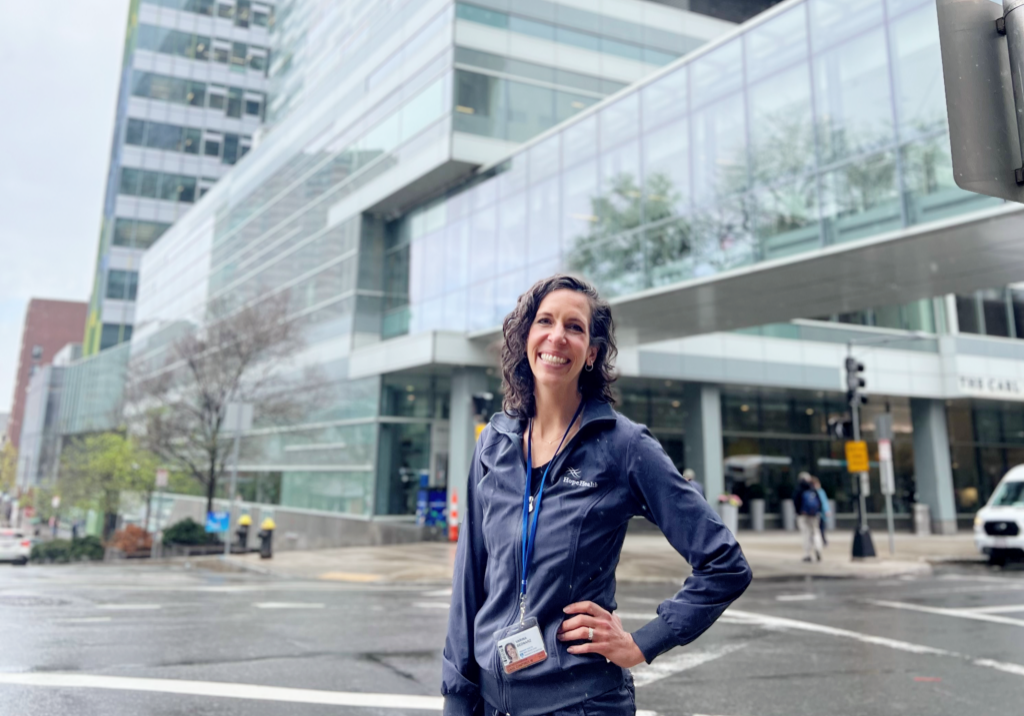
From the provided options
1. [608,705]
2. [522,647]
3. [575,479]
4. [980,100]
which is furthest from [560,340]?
[980,100]

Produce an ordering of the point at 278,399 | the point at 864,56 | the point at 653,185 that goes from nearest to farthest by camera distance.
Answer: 1. the point at 864,56
2. the point at 653,185
3. the point at 278,399

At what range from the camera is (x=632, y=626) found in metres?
8.41

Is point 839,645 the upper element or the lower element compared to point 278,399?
lower

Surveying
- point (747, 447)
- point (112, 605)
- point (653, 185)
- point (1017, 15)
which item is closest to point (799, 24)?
point (653, 185)

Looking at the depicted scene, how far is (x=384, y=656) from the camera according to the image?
6.90 m

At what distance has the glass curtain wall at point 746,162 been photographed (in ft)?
43.6


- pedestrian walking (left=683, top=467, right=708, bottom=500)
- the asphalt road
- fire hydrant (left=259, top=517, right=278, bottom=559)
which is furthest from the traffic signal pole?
fire hydrant (left=259, top=517, right=278, bottom=559)

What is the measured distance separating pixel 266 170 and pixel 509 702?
39052 mm

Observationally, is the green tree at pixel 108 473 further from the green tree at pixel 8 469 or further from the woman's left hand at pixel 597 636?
the green tree at pixel 8 469

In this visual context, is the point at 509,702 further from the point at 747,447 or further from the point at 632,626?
the point at 747,447

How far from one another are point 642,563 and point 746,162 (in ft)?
28.4

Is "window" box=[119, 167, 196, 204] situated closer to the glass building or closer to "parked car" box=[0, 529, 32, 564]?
the glass building

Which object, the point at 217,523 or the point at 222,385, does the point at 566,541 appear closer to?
the point at 217,523

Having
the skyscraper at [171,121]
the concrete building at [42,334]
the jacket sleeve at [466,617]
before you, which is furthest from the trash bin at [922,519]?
the concrete building at [42,334]
